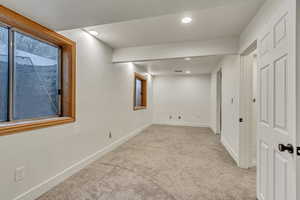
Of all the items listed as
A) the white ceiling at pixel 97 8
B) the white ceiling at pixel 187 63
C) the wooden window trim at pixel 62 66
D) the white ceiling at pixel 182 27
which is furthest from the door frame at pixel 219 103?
the wooden window trim at pixel 62 66

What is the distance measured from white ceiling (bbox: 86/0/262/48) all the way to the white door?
0.51 meters

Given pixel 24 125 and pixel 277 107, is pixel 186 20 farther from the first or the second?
pixel 24 125

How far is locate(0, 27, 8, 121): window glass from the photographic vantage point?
1605 mm

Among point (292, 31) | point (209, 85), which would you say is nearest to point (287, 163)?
point (292, 31)

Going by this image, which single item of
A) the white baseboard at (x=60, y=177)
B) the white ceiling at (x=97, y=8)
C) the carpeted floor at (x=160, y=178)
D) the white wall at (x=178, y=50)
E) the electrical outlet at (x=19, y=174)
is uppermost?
the white wall at (x=178, y=50)

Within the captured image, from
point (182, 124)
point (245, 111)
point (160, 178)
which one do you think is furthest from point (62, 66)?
point (182, 124)

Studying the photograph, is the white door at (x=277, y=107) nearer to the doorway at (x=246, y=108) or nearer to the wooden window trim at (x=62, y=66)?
the doorway at (x=246, y=108)

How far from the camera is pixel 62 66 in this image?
2.36 meters

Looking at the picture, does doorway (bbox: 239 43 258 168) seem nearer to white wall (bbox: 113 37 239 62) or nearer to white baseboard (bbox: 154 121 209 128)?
white wall (bbox: 113 37 239 62)

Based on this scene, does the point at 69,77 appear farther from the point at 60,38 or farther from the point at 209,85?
the point at 209,85

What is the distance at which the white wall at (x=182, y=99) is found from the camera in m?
6.48

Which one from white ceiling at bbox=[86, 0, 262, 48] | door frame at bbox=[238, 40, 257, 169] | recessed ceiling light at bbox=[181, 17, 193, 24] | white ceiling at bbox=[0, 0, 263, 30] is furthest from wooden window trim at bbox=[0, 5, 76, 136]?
door frame at bbox=[238, 40, 257, 169]

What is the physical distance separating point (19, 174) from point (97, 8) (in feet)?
6.22

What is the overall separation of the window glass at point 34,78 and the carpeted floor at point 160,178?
108cm
